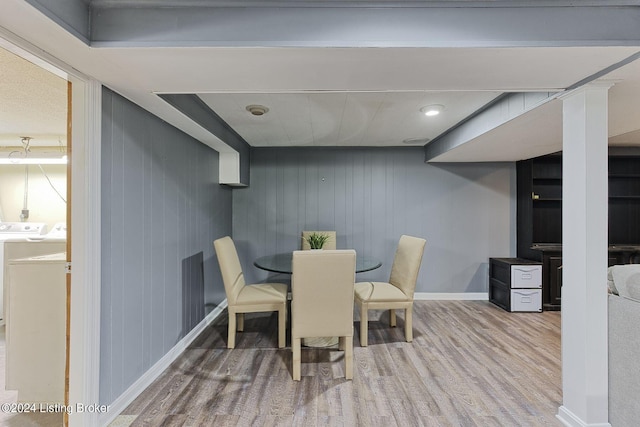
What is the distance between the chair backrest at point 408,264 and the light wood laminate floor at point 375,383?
511 mm

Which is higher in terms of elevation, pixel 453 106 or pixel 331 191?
pixel 453 106

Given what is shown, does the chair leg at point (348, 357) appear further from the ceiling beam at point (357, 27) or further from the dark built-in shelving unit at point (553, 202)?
the dark built-in shelving unit at point (553, 202)

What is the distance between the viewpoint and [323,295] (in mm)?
2219

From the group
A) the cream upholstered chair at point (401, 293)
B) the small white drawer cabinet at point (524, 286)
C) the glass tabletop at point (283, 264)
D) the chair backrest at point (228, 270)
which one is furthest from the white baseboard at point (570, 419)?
the chair backrest at point (228, 270)

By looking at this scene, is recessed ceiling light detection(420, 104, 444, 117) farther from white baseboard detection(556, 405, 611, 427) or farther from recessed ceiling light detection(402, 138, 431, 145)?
white baseboard detection(556, 405, 611, 427)

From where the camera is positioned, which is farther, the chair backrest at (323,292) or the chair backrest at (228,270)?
the chair backrest at (228,270)

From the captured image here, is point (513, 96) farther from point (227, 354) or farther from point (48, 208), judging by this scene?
point (48, 208)

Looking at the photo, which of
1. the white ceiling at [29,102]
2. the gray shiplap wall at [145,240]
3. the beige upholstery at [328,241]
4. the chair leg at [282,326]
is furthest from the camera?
the beige upholstery at [328,241]

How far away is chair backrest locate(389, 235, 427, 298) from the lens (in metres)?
2.94

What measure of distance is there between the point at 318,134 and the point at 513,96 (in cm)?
197

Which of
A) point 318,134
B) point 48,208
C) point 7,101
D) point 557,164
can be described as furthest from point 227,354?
point 557,164

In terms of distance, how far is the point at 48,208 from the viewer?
4164 mm

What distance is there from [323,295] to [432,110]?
188 centimetres

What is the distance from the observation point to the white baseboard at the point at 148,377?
5.99 ft
